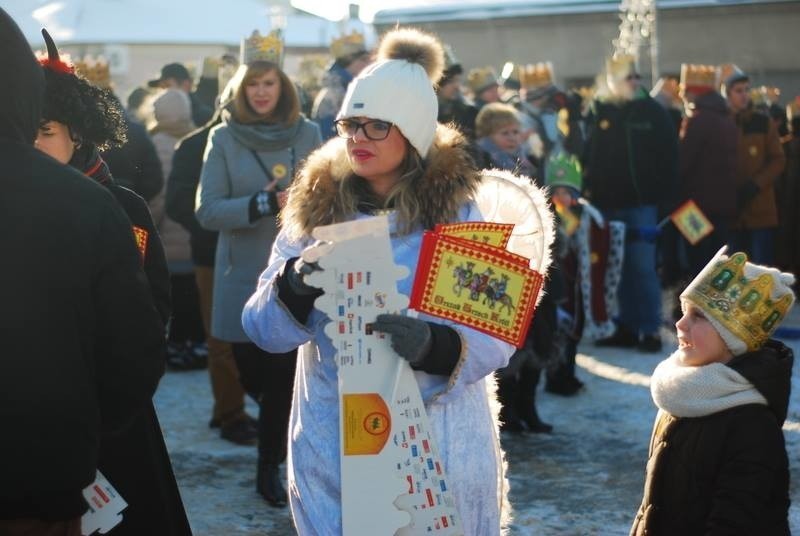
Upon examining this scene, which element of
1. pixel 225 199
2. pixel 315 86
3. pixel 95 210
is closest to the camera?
pixel 95 210

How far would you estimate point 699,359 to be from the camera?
3828mm

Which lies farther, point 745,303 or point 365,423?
point 745,303

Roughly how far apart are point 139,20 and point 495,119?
1245 centimetres

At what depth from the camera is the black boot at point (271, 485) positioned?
21.0 ft

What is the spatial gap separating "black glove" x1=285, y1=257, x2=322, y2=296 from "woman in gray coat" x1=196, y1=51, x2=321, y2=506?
2860 mm

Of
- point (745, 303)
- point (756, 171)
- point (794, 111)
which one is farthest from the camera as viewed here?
point (794, 111)

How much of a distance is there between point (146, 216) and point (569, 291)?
4989mm

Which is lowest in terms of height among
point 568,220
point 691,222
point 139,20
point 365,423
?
point 691,222

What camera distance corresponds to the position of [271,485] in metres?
6.45

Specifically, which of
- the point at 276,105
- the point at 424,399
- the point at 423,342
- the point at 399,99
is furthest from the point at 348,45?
the point at 423,342

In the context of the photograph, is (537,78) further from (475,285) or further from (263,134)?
(475,285)

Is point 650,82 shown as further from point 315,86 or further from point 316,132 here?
point 316,132

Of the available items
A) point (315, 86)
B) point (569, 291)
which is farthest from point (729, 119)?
point (315, 86)

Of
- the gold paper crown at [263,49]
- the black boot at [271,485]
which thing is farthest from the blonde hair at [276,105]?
the black boot at [271,485]
